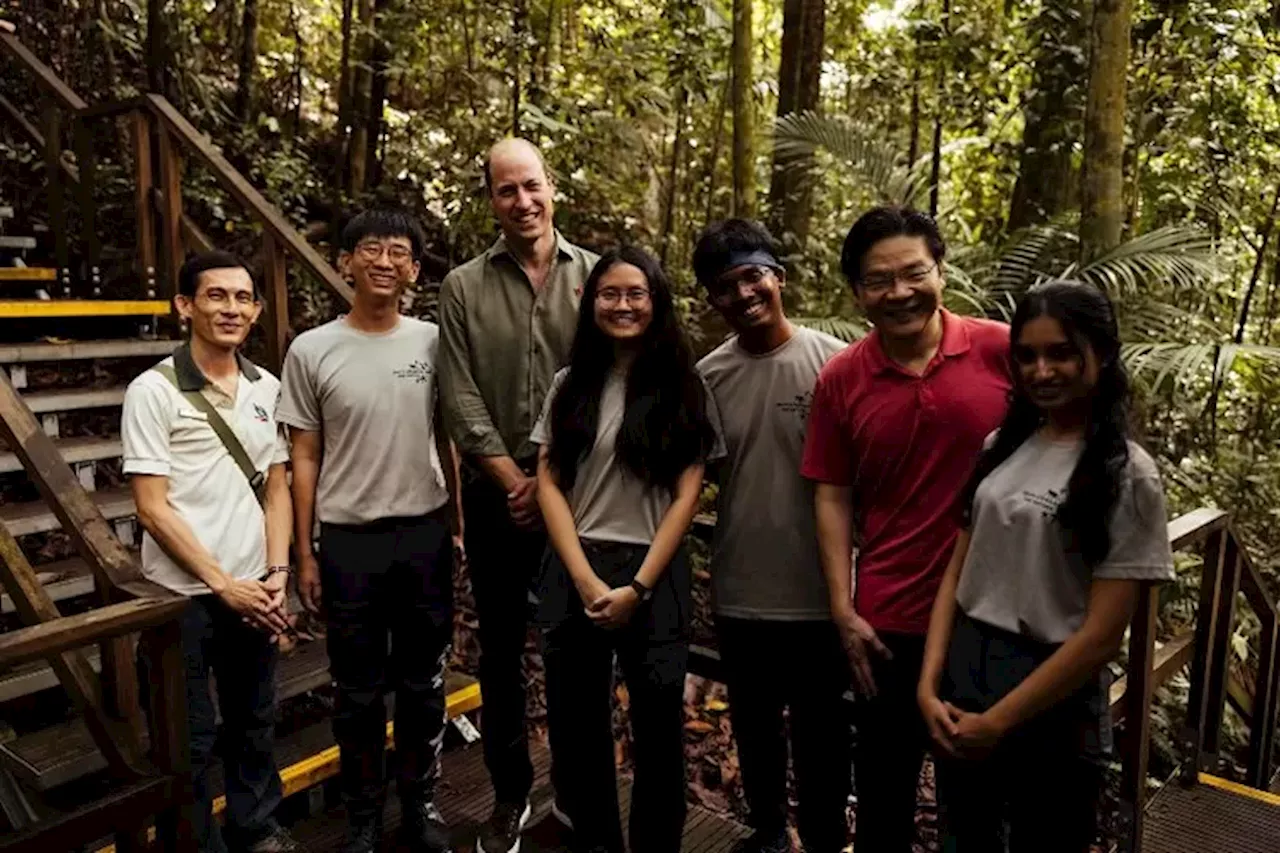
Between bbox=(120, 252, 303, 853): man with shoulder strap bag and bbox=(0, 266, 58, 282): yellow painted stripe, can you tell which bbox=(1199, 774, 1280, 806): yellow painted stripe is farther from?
bbox=(0, 266, 58, 282): yellow painted stripe

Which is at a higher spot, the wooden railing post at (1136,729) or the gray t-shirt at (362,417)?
the gray t-shirt at (362,417)

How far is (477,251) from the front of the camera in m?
7.42

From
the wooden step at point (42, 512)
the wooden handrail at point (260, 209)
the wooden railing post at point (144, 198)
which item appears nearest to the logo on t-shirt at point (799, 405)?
the wooden handrail at point (260, 209)

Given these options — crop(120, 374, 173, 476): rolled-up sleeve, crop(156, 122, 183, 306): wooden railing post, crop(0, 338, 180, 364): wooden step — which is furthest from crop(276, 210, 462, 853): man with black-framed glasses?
crop(156, 122, 183, 306): wooden railing post

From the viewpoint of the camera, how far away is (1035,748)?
203 centimetres

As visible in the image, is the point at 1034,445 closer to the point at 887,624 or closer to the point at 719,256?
the point at 887,624

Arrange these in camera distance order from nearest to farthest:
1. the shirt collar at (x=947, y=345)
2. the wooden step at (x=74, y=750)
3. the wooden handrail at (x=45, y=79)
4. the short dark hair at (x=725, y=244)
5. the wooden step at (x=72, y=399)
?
the shirt collar at (x=947, y=345) < the short dark hair at (x=725, y=244) < the wooden step at (x=74, y=750) < the wooden step at (x=72, y=399) < the wooden handrail at (x=45, y=79)

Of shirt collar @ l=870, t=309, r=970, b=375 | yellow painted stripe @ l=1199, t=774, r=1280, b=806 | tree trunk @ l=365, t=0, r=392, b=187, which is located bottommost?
yellow painted stripe @ l=1199, t=774, r=1280, b=806

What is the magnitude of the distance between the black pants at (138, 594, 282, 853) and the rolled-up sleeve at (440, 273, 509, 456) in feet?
2.68

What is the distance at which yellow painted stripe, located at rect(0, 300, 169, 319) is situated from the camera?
15.2 feet

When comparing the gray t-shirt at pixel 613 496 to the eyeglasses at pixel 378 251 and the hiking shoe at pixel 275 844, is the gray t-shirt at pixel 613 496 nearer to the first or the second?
the eyeglasses at pixel 378 251

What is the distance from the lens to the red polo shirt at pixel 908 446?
2.19m

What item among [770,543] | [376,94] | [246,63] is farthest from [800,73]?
[770,543]

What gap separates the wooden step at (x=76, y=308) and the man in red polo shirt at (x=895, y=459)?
405 cm
